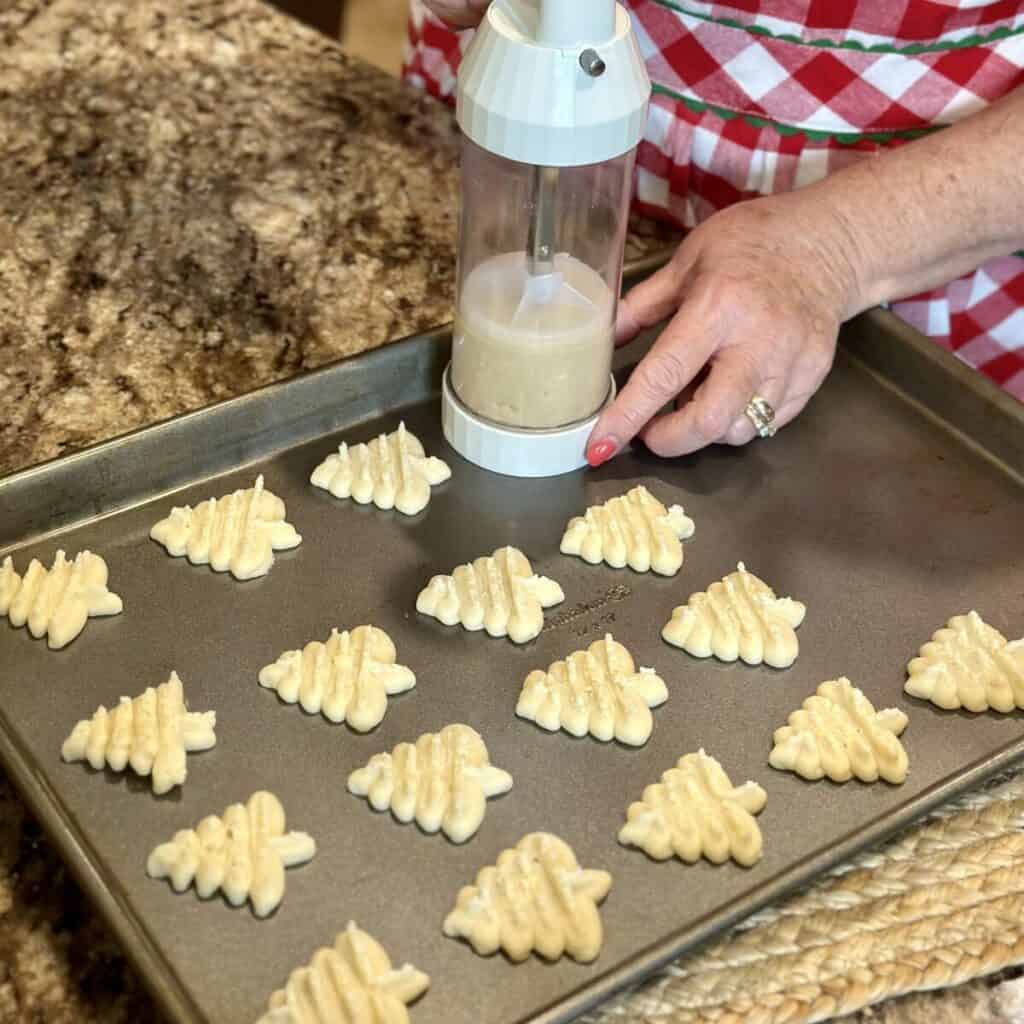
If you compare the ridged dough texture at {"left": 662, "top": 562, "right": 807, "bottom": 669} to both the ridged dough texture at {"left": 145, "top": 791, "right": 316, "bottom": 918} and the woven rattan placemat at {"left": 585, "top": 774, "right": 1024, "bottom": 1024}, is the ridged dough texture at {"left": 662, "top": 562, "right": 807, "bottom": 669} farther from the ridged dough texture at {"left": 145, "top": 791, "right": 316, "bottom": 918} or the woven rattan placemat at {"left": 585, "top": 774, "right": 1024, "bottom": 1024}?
the ridged dough texture at {"left": 145, "top": 791, "right": 316, "bottom": 918}

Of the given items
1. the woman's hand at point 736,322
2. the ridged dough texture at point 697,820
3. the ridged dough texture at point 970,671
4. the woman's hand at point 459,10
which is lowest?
the ridged dough texture at point 697,820

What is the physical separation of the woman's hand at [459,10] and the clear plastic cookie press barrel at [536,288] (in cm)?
20

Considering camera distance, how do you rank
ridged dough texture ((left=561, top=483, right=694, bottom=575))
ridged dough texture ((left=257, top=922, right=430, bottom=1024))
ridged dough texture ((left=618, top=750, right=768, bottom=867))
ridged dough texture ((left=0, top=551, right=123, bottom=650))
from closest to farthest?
ridged dough texture ((left=257, top=922, right=430, bottom=1024))
ridged dough texture ((left=618, top=750, right=768, bottom=867))
ridged dough texture ((left=0, top=551, right=123, bottom=650))
ridged dough texture ((left=561, top=483, right=694, bottom=575))

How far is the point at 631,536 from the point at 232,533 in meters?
0.33

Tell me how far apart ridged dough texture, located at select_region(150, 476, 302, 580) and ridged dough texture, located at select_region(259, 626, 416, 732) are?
104 mm

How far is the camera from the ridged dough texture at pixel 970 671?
1.03 meters

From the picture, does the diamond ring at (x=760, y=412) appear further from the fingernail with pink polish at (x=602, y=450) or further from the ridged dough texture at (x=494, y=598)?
the ridged dough texture at (x=494, y=598)

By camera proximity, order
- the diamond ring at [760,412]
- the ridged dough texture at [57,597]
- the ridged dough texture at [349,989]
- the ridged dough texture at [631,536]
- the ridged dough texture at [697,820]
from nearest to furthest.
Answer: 1. the ridged dough texture at [349,989]
2. the ridged dough texture at [697,820]
3. the ridged dough texture at [57,597]
4. the ridged dough texture at [631,536]
5. the diamond ring at [760,412]

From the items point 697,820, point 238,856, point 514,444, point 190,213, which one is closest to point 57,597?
point 238,856

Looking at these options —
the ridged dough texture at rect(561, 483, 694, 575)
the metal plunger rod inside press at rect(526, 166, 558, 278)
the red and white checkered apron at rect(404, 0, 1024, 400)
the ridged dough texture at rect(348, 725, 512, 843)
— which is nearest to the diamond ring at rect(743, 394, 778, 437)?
the ridged dough texture at rect(561, 483, 694, 575)

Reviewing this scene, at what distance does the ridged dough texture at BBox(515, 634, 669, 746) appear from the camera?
0.99 metres

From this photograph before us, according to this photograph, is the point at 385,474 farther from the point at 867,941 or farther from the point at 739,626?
the point at 867,941

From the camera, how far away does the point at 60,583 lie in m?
1.05

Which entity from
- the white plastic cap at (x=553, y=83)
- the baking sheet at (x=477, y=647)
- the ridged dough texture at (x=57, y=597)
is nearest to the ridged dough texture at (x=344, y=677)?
the baking sheet at (x=477, y=647)
